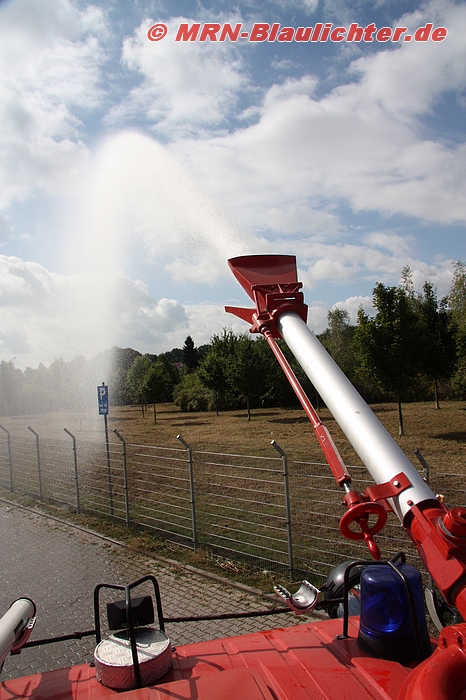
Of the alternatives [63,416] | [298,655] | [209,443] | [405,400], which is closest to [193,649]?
[298,655]

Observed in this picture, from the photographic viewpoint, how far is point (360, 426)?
2443 millimetres

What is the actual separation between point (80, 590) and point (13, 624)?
5.36m

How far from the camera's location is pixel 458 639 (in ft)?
6.01

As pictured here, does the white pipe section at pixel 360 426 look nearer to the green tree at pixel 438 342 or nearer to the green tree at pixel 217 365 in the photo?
the green tree at pixel 438 342

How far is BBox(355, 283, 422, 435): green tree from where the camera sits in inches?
827

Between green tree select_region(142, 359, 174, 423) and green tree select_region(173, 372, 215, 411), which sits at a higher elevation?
green tree select_region(142, 359, 174, 423)

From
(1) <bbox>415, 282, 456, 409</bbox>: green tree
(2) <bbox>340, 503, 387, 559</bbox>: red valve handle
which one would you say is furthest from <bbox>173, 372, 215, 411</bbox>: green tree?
(2) <bbox>340, 503, 387, 559</bbox>: red valve handle

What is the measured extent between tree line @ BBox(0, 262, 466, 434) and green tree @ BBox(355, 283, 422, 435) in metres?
0.04

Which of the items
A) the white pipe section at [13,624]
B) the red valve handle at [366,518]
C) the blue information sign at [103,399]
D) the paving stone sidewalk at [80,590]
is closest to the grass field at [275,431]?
the blue information sign at [103,399]

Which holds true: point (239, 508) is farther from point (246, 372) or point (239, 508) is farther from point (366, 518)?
point (246, 372)

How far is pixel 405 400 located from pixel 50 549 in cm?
3553

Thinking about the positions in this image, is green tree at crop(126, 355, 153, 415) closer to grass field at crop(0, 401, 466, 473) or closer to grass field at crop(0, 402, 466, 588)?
grass field at crop(0, 402, 466, 588)

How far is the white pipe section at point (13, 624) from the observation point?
2.39 m

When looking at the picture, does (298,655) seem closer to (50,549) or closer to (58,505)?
(50,549)
